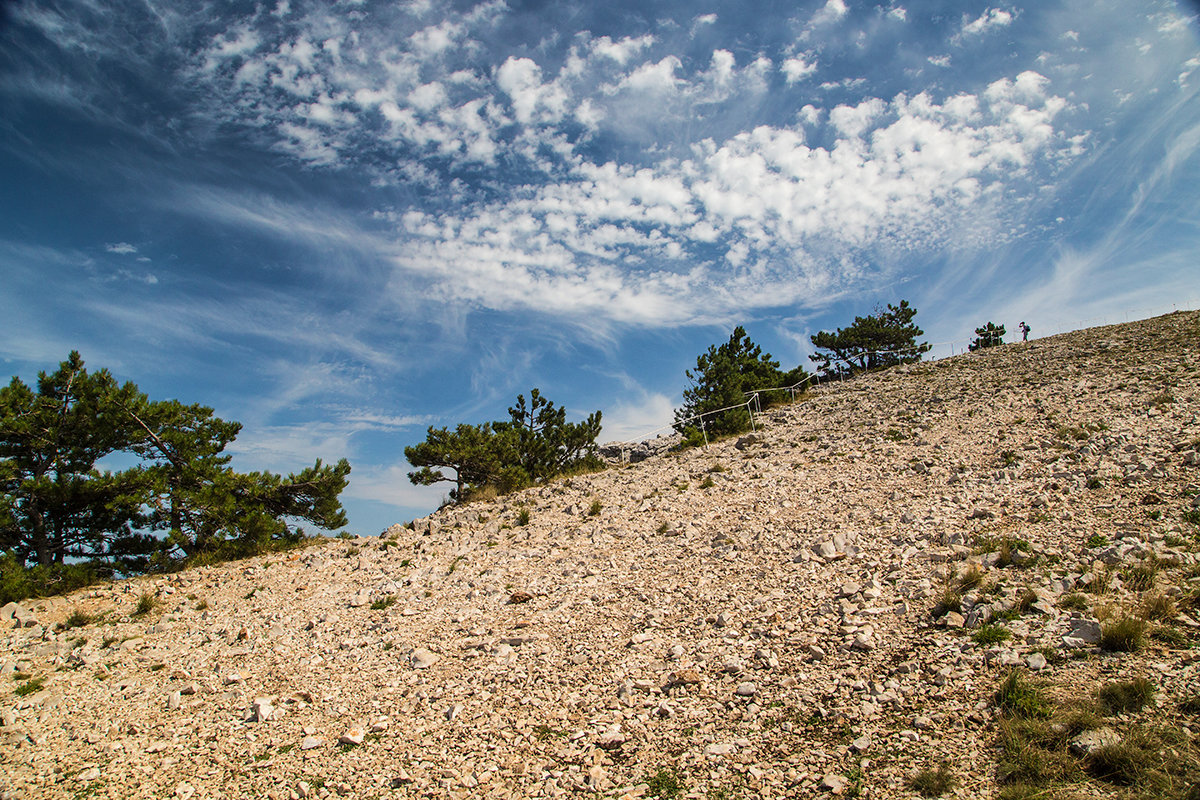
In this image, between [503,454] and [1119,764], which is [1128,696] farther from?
[503,454]

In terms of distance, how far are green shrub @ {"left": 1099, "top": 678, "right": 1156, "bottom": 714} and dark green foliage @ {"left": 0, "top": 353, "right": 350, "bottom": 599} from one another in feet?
62.3

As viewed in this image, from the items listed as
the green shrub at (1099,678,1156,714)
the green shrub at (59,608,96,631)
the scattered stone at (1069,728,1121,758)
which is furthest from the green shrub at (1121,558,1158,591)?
the green shrub at (59,608,96,631)

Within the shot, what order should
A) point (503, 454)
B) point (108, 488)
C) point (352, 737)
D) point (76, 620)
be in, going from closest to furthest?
point (352, 737) < point (76, 620) < point (108, 488) < point (503, 454)

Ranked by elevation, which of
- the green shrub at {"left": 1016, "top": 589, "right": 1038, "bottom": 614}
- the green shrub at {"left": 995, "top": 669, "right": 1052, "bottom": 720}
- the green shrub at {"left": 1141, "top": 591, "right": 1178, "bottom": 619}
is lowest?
the green shrub at {"left": 995, "top": 669, "right": 1052, "bottom": 720}

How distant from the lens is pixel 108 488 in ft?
46.4

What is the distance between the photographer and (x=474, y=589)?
37.3 feet

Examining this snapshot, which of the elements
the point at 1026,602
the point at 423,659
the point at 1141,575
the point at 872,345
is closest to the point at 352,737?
the point at 423,659

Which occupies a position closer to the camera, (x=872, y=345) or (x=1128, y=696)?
(x=1128, y=696)

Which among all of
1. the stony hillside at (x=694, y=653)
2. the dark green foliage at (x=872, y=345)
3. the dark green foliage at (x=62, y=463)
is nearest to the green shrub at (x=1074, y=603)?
the stony hillside at (x=694, y=653)

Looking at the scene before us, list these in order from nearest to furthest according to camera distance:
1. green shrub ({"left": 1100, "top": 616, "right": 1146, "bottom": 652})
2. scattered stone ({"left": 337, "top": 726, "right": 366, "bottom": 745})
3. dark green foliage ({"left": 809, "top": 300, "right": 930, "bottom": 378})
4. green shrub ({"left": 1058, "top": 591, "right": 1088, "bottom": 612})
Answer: green shrub ({"left": 1100, "top": 616, "right": 1146, "bottom": 652}) < scattered stone ({"left": 337, "top": 726, "right": 366, "bottom": 745}) < green shrub ({"left": 1058, "top": 591, "right": 1088, "bottom": 612}) < dark green foliage ({"left": 809, "top": 300, "right": 930, "bottom": 378})

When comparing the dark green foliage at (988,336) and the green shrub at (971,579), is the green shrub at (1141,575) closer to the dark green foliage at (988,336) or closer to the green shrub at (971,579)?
the green shrub at (971,579)

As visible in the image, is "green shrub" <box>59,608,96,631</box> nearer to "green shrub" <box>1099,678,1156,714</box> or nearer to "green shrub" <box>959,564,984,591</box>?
"green shrub" <box>959,564,984,591</box>

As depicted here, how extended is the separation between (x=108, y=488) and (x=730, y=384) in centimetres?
2721

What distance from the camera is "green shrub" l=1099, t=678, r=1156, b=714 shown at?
4.84 meters
